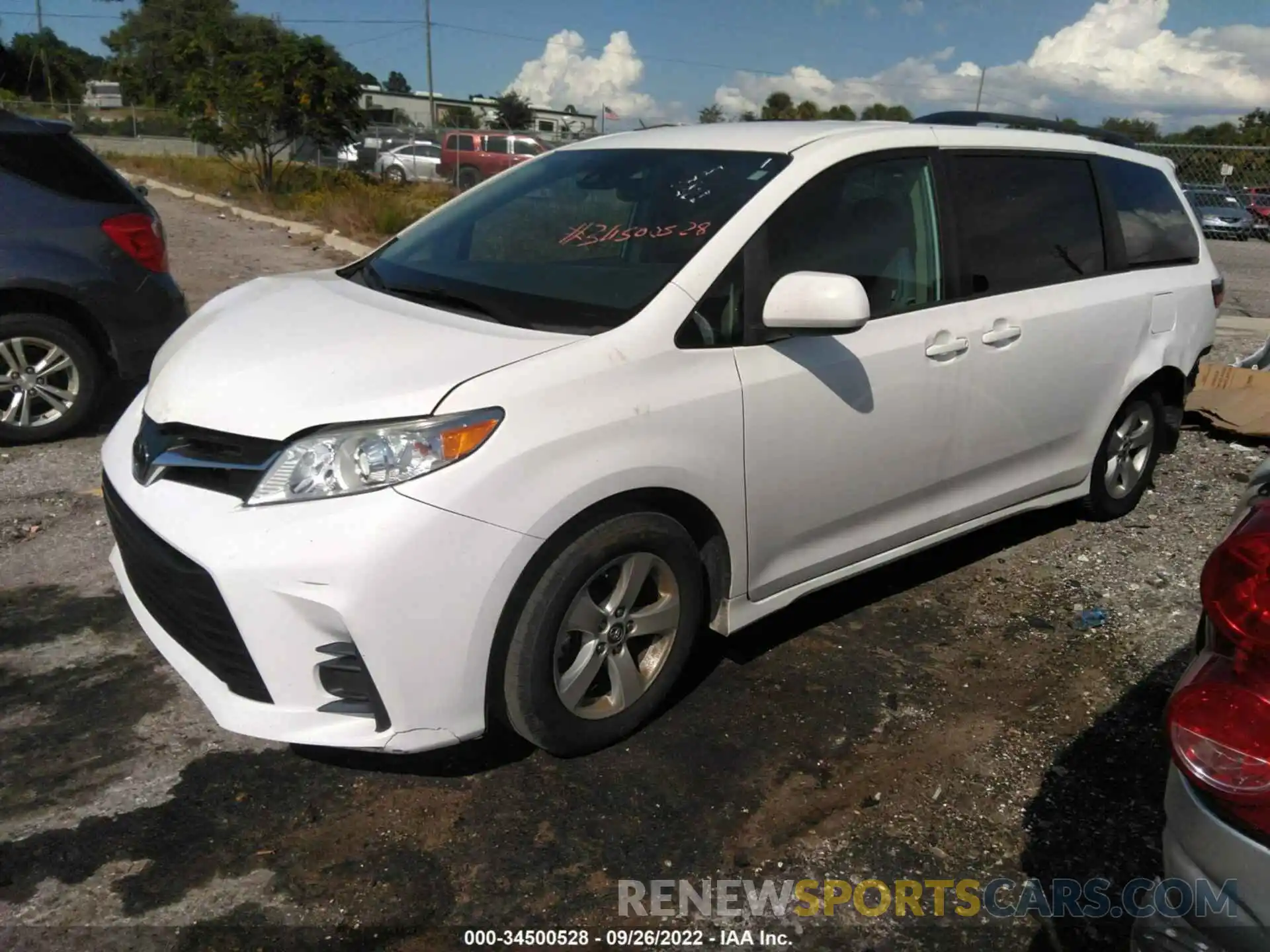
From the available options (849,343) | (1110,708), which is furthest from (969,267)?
(1110,708)

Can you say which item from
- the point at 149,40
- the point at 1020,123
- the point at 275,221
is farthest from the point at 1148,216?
the point at 149,40

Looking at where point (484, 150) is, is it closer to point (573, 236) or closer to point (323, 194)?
point (323, 194)

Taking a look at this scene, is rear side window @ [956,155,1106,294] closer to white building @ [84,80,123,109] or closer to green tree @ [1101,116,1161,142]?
green tree @ [1101,116,1161,142]

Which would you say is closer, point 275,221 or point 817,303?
point 817,303

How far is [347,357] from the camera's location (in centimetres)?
278

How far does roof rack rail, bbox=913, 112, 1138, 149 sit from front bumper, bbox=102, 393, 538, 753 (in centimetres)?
257

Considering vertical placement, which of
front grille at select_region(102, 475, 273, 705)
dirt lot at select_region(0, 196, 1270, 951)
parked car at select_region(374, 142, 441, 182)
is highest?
parked car at select_region(374, 142, 441, 182)

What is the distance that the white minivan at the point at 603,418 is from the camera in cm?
251

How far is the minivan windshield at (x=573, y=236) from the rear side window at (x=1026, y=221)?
906mm

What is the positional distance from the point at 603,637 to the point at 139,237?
4.02m

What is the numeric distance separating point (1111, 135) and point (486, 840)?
4.22 m

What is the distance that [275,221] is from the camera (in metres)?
16.4

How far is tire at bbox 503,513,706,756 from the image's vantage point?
2.68 meters

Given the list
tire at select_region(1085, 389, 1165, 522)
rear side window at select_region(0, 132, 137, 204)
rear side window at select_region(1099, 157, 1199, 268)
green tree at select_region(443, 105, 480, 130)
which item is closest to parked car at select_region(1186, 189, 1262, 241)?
rear side window at select_region(1099, 157, 1199, 268)
